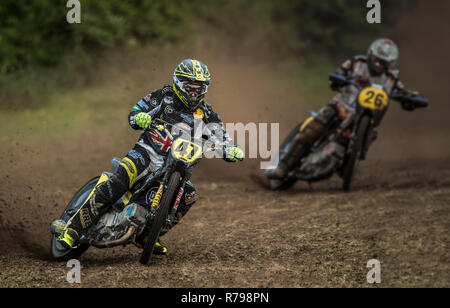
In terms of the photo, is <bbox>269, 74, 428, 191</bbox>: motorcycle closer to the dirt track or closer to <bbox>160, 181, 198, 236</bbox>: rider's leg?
the dirt track

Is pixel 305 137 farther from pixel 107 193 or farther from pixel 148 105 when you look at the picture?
pixel 107 193

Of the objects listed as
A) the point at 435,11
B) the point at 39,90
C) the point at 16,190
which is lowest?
the point at 16,190

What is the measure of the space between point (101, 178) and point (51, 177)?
5.35 meters

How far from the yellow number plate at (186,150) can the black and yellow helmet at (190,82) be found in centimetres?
52

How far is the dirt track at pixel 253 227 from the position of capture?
587cm

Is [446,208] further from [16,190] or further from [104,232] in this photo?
[16,190]

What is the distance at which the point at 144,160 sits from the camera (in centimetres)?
623

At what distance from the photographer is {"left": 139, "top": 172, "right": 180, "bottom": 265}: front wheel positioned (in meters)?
5.79

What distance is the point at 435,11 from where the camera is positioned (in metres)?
25.6

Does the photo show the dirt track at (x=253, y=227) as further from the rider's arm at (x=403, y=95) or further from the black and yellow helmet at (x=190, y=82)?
the black and yellow helmet at (x=190, y=82)

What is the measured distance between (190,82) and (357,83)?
15.8 feet

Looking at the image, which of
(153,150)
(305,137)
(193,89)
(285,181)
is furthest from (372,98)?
(153,150)

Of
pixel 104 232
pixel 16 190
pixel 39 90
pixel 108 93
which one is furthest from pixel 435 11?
pixel 104 232

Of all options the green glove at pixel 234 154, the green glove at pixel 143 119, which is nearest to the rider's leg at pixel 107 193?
the green glove at pixel 143 119
